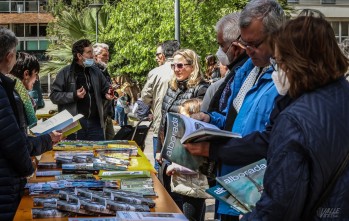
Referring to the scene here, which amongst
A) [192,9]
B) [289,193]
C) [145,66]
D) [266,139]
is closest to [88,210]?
[266,139]

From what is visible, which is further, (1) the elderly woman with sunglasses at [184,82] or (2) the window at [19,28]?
(2) the window at [19,28]

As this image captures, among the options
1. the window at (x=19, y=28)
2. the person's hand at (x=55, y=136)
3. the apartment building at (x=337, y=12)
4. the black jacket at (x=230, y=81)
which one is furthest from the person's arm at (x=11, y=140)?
the window at (x=19, y=28)

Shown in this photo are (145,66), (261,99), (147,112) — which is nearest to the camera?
(261,99)

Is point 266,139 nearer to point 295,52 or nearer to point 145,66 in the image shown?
point 295,52

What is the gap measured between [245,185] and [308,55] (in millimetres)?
705

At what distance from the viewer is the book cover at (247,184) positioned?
9.76 ft

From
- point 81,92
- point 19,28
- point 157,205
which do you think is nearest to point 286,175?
point 157,205

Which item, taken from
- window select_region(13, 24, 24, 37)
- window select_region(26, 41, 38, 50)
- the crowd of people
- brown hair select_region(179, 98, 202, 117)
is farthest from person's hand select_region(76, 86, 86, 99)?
window select_region(13, 24, 24, 37)

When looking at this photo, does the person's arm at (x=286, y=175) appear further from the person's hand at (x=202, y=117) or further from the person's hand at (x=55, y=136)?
the person's hand at (x=55, y=136)

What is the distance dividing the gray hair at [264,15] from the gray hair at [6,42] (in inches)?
67.4

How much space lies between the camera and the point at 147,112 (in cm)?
841

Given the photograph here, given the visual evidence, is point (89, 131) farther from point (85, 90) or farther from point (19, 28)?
point (19, 28)

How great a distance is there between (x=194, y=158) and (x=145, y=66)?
15.3 meters

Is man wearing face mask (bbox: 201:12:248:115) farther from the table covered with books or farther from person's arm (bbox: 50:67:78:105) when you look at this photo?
person's arm (bbox: 50:67:78:105)
